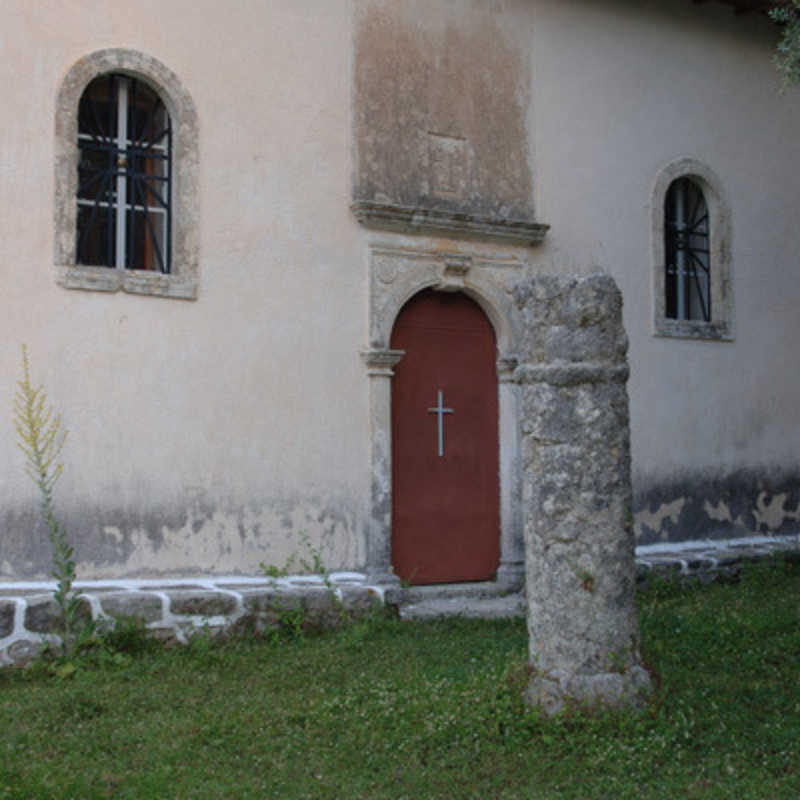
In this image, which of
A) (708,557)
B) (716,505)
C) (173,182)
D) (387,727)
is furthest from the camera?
(716,505)

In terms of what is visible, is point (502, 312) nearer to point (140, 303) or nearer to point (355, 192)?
point (355, 192)

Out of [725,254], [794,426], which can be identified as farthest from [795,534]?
[725,254]

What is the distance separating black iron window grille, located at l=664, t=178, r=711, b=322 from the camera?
9219 millimetres

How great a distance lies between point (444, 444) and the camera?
7754 mm

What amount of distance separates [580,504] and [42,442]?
11.6 feet

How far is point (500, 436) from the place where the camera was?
26.1 feet

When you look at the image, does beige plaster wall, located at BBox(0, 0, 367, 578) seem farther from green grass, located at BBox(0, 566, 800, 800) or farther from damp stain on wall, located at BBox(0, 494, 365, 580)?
green grass, located at BBox(0, 566, 800, 800)

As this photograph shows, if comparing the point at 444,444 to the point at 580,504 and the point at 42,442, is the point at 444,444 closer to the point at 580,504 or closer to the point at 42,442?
the point at 42,442

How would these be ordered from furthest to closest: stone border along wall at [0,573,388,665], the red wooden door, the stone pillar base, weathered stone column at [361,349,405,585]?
the red wooden door → weathered stone column at [361,349,405,585] → stone border along wall at [0,573,388,665] → the stone pillar base

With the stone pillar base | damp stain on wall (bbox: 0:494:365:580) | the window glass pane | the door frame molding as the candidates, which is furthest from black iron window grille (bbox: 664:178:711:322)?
the stone pillar base

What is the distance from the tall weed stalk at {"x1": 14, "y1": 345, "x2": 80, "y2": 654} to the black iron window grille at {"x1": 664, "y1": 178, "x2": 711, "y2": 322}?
565 cm

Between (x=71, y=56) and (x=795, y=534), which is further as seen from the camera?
(x=795, y=534)

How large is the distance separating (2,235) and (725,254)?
636 cm

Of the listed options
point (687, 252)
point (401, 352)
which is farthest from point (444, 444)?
point (687, 252)
